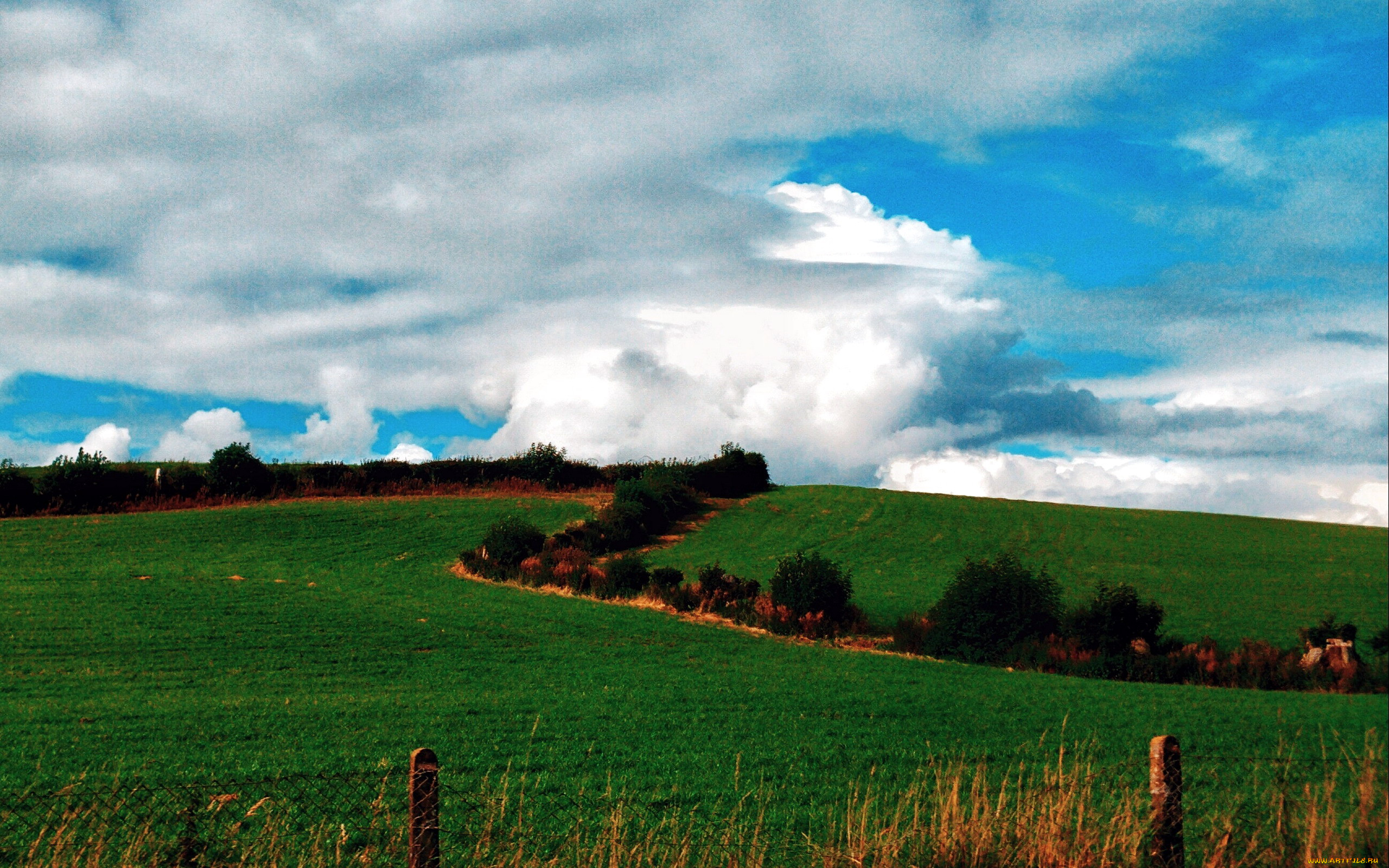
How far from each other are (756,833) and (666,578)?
3036 cm

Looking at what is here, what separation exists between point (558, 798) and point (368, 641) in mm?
15220

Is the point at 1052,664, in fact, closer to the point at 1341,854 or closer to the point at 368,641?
the point at 368,641

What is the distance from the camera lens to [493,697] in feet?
58.3

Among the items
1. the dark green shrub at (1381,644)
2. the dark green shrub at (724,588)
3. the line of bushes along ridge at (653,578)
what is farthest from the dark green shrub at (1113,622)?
the dark green shrub at (724,588)

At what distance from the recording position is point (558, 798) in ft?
35.5

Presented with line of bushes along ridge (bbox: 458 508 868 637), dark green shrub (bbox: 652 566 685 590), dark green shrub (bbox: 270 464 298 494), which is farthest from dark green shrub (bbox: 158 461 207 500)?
dark green shrub (bbox: 652 566 685 590)

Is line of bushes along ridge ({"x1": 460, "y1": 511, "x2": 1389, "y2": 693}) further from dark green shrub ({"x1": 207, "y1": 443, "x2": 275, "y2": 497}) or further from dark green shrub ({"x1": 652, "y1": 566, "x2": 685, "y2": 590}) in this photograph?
dark green shrub ({"x1": 207, "y1": 443, "x2": 275, "y2": 497})

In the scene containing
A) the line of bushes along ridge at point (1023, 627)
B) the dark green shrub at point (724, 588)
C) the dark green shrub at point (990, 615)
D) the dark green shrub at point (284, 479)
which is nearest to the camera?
the line of bushes along ridge at point (1023, 627)

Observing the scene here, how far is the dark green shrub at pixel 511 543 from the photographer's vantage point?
4134 centimetres

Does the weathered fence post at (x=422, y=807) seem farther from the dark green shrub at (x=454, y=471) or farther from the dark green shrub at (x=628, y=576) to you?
the dark green shrub at (x=454, y=471)

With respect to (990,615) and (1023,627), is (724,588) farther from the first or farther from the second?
(1023,627)

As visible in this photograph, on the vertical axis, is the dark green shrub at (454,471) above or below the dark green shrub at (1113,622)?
above

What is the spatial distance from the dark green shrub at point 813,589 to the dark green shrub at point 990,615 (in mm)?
3586

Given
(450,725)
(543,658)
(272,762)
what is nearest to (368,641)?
(543,658)
